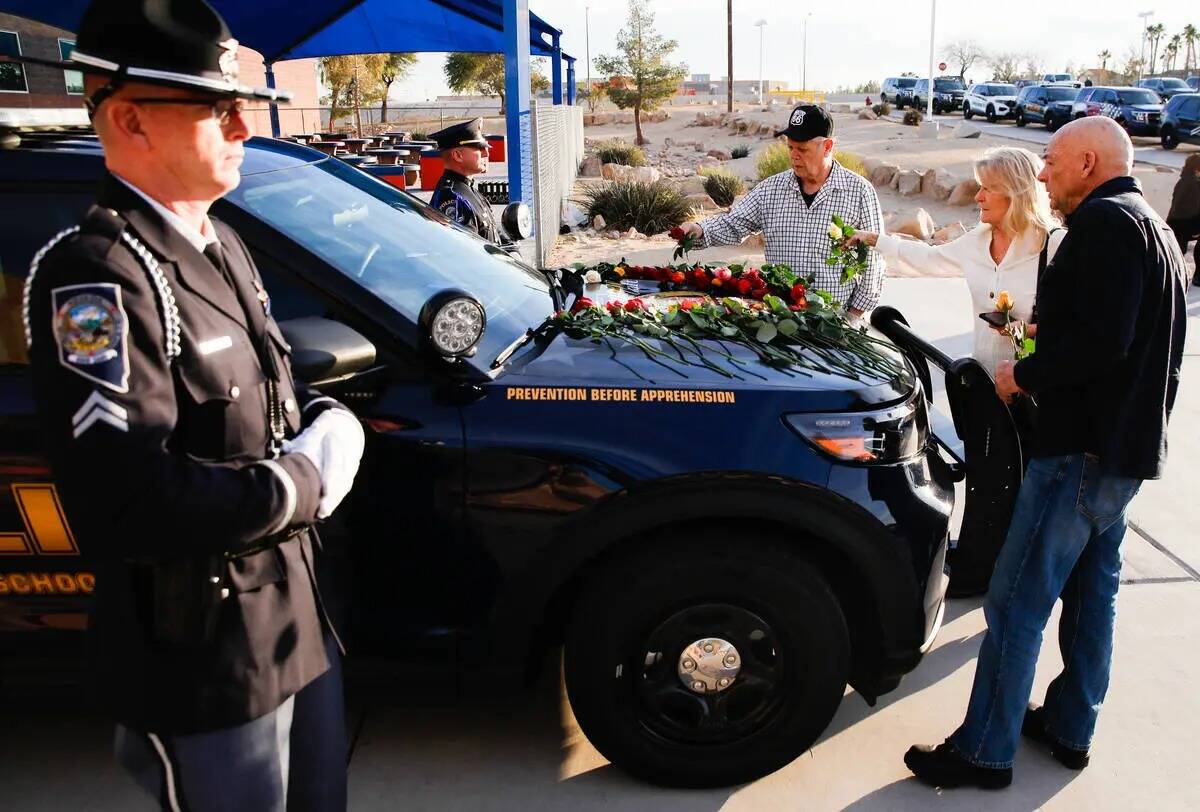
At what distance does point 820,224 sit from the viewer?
4.66 metres

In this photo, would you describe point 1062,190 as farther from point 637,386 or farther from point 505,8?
point 505,8

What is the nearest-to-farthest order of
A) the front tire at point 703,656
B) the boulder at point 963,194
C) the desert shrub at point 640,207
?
the front tire at point 703,656
the desert shrub at point 640,207
the boulder at point 963,194

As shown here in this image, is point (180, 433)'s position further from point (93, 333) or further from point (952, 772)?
point (952, 772)

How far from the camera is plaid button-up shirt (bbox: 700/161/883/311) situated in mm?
4648

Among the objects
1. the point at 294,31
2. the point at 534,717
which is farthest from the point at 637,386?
the point at 294,31

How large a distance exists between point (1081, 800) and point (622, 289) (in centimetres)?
230

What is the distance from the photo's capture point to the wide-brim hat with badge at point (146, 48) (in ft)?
4.74

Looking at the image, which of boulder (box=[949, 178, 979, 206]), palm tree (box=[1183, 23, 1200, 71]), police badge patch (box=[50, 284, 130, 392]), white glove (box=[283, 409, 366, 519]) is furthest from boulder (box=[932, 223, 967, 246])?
palm tree (box=[1183, 23, 1200, 71])

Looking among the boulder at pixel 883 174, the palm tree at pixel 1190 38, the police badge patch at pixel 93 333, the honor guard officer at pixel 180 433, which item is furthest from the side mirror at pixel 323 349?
the palm tree at pixel 1190 38

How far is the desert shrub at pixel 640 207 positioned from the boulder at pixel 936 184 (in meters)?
6.71

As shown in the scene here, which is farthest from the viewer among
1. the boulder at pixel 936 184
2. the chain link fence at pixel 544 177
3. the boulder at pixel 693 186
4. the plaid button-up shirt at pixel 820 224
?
the boulder at pixel 693 186

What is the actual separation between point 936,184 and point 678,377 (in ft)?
65.0

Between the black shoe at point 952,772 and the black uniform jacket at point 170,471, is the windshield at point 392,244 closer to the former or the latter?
the black uniform jacket at point 170,471

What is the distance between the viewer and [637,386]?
257cm
